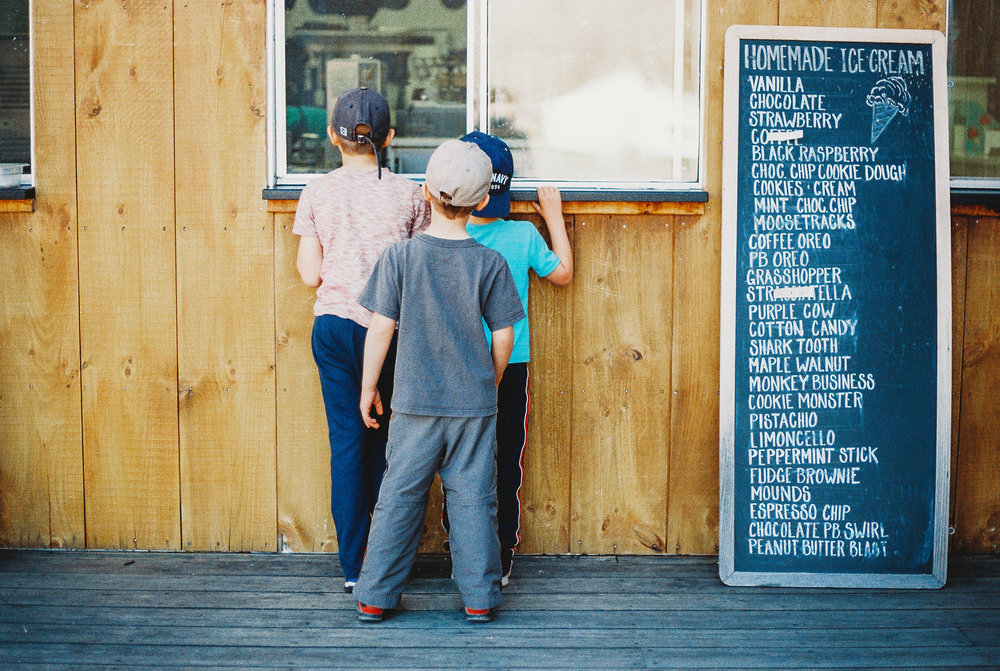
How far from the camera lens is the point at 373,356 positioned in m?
2.73

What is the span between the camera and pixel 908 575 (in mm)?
3127

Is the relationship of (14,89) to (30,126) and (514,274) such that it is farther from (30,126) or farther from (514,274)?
(514,274)

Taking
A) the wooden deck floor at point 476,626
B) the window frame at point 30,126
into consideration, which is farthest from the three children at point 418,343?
the window frame at point 30,126

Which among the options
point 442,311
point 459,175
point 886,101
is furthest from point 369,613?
point 886,101

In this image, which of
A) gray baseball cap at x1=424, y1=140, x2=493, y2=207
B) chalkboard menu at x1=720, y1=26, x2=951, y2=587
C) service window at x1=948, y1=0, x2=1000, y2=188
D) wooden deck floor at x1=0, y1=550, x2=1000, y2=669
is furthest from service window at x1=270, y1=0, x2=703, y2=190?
wooden deck floor at x1=0, y1=550, x2=1000, y2=669

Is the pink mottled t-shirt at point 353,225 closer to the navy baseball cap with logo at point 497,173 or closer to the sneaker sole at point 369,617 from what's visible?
the navy baseball cap with logo at point 497,173

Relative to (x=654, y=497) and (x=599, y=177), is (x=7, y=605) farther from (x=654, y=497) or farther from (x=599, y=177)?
(x=599, y=177)

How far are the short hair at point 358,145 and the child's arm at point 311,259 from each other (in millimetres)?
296

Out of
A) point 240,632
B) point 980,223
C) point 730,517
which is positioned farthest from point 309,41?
point 980,223

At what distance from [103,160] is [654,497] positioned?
2.28 m

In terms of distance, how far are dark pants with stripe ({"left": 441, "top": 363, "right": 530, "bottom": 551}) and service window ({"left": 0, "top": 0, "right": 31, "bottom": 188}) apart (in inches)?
73.1

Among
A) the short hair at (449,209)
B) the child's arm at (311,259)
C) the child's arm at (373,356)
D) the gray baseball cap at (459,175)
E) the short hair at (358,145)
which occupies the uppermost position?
the short hair at (358,145)

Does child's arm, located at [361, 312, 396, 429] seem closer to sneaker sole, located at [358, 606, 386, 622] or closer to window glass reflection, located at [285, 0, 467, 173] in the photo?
sneaker sole, located at [358, 606, 386, 622]

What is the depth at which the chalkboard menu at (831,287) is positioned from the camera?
124 inches
